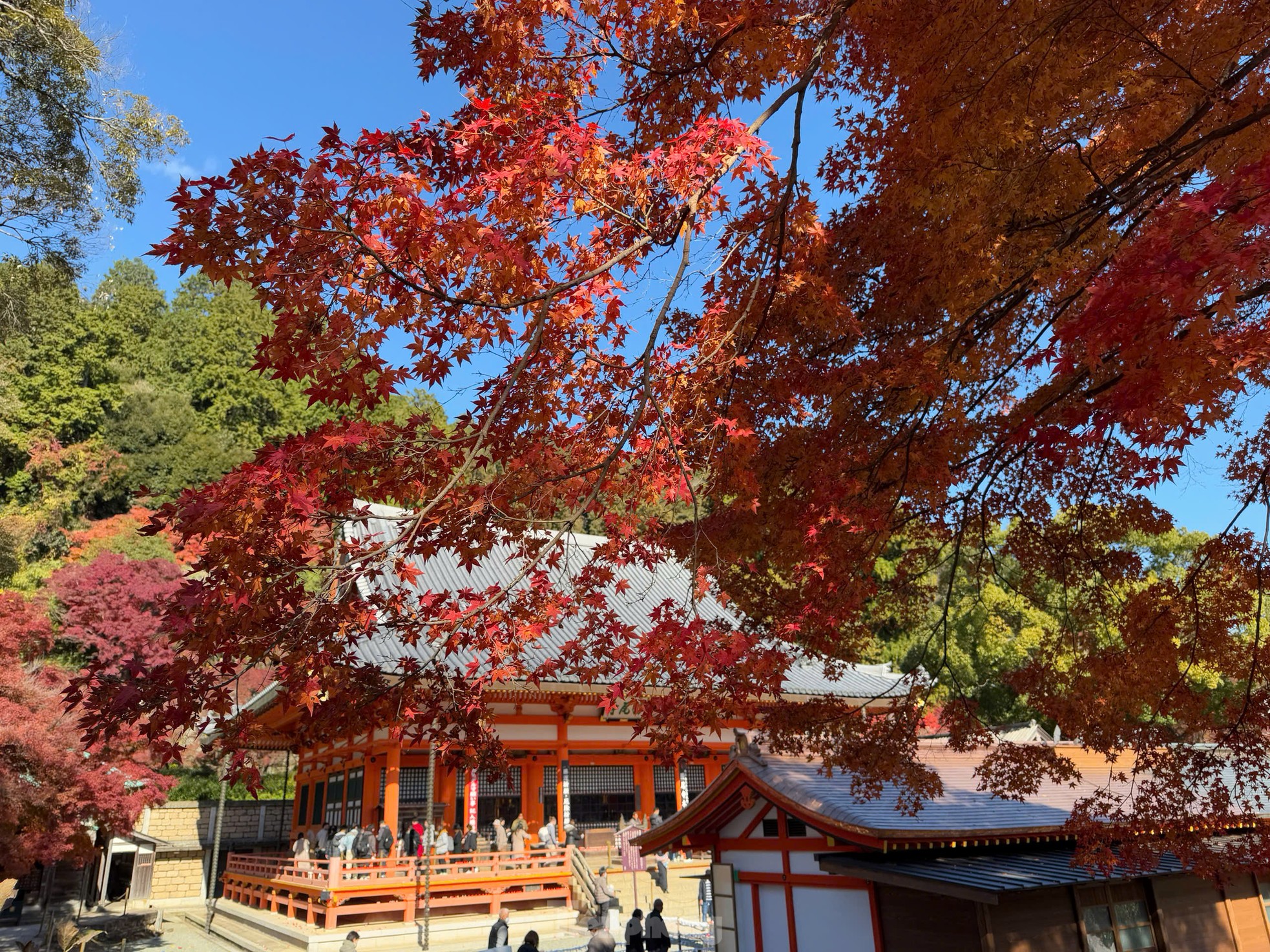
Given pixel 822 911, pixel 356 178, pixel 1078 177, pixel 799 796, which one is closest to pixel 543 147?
pixel 356 178

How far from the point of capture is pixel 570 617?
16547 mm

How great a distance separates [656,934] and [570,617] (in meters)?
7.06

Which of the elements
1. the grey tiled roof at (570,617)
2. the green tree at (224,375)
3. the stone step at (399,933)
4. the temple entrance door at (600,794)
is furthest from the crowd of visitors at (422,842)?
the green tree at (224,375)

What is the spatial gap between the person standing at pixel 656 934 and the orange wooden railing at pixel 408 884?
4772mm

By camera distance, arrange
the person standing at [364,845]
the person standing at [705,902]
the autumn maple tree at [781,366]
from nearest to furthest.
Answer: the autumn maple tree at [781,366]
the person standing at [705,902]
the person standing at [364,845]

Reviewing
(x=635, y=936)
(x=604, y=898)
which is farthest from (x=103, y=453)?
(x=635, y=936)

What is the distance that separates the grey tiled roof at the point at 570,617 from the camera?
1555 centimetres

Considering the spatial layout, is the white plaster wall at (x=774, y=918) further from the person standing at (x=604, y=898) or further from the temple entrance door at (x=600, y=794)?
the temple entrance door at (x=600, y=794)

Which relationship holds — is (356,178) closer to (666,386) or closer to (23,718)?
(666,386)

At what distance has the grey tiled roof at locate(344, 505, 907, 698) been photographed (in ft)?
51.0

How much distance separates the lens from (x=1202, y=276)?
264cm

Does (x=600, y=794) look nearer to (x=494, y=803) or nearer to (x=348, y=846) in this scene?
(x=494, y=803)

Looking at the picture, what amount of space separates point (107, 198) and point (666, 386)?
10.2m

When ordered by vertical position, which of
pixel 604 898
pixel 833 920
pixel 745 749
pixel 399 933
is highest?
pixel 745 749
